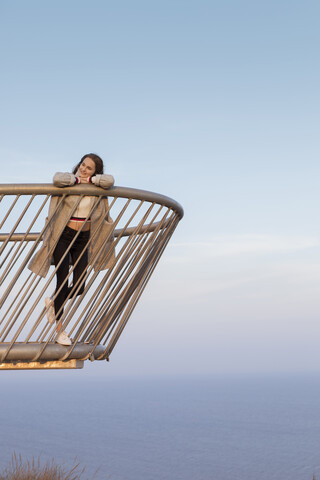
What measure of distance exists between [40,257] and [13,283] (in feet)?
1.20

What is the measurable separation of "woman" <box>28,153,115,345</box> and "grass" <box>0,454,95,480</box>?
13.2 ft

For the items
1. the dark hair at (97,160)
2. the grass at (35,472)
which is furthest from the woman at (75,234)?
the grass at (35,472)

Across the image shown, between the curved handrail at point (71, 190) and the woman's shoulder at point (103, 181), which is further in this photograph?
the woman's shoulder at point (103, 181)

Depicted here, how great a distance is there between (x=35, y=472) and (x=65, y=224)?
16.6ft

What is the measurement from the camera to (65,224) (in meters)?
4.78

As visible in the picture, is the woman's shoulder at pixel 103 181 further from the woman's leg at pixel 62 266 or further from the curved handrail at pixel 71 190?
the woman's leg at pixel 62 266

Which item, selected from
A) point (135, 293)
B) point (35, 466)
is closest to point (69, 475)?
point (35, 466)

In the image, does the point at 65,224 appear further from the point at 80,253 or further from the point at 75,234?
the point at 80,253

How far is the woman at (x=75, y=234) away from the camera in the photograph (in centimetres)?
471

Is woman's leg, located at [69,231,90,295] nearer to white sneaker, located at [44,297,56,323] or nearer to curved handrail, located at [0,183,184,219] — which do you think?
white sneaker, located at [44,297,56,323]

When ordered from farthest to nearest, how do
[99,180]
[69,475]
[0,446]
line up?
1. [0,446]
2. [69,475]
3. [99,180]

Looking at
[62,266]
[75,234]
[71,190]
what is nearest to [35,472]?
[62,266]

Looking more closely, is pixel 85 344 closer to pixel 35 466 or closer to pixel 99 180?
pixel 99 180

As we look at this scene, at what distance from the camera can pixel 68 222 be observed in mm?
4895
